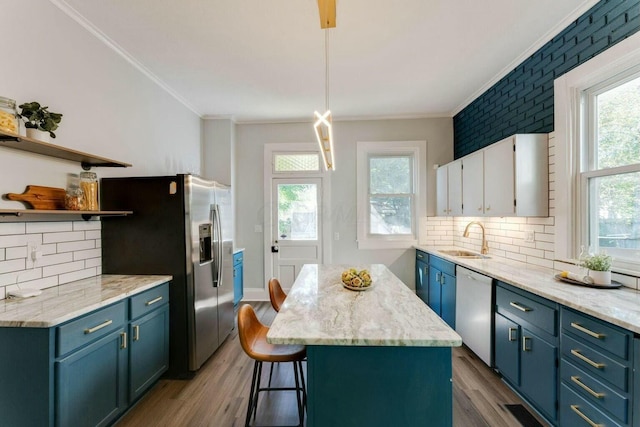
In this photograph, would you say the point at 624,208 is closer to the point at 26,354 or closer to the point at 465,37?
the point at 465,37

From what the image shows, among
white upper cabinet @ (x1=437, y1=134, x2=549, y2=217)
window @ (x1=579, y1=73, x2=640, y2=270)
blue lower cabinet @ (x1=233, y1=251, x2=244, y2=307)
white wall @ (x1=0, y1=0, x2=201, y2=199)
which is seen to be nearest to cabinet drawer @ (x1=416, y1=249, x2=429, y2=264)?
white upper cabinet @ (x1=437, y1=134, x2=549, y2=217)

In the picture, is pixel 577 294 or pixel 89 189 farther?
pixel 89 189

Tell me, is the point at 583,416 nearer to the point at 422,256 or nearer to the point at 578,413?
the point at 578,413

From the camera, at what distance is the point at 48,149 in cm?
176

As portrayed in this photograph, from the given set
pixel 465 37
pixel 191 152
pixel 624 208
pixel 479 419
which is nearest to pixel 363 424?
pixel 479 419

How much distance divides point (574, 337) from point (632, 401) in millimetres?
350

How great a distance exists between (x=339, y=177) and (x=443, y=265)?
1.97 m

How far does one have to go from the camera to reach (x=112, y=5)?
79.1 inches

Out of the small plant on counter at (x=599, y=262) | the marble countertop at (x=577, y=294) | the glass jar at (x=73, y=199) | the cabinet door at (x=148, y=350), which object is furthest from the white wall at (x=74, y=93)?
the small plant on counter at (x=599, y=262)

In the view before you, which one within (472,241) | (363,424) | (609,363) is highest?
(472,241)

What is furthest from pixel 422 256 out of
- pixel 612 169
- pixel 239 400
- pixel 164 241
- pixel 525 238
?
pixel 164 241

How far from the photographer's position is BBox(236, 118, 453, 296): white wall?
169 inches

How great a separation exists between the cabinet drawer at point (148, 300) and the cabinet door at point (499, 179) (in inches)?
122

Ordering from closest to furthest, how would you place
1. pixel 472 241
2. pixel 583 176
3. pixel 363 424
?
pixel 363 424, pixel 583 176, pixel 472 241
